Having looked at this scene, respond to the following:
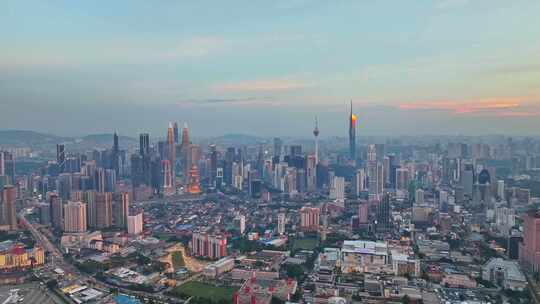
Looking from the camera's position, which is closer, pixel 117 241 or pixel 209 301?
pixel 209 301

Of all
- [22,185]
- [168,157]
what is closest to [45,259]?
[22,185]

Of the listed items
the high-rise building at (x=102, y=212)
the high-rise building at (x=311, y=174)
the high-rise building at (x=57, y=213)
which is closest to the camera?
the high-rise building at (x=57, y=213)

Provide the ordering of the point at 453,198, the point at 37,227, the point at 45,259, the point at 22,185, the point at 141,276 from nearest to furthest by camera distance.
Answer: the point at 141,276 < the point at 45,259 < the point at 37,227 < the point at 453,198 < the point at 22,185

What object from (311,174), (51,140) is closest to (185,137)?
(311,174)

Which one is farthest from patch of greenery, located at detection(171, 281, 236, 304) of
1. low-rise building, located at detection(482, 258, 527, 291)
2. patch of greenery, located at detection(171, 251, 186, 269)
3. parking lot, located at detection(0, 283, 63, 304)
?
low-rise building, located at detection(482, 258, 527, 291)

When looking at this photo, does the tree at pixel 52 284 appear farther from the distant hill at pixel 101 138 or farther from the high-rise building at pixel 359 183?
the distant hill at pixel 101 138

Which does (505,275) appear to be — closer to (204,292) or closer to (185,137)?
(204,292)

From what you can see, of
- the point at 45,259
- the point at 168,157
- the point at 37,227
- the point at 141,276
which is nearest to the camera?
the point at 141,276

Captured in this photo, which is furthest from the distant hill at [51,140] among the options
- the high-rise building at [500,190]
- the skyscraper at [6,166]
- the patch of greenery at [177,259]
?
the high-rise building at [500,190]

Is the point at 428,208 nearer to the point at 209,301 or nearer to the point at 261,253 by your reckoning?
the point at 261,253
